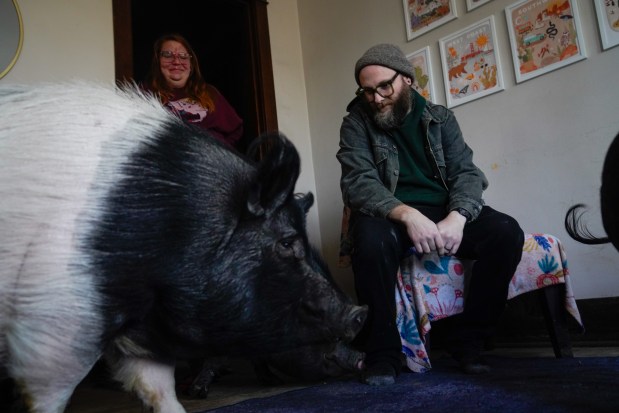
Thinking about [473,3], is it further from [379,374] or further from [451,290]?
[379,374]

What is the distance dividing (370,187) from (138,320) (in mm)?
1140

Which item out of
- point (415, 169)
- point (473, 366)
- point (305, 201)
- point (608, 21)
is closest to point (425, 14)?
point (608, 21)

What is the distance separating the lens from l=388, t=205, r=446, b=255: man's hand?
66.9 inches

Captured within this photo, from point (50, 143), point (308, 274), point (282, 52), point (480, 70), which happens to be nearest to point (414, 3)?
point (480, 70)

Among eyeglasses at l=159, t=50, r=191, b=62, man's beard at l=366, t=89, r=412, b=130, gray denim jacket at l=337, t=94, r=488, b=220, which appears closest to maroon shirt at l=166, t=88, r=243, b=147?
eyeglasses at l=159, t=50, r=191, b=62

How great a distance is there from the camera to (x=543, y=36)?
251 centimetres

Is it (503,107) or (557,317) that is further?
(503,107)

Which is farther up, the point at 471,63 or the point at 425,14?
the point at 425,14

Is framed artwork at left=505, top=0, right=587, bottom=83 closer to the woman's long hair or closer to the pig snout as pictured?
the woman's long hair

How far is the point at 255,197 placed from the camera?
3.31 feet

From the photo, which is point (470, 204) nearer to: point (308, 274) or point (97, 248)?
point (308, 274)

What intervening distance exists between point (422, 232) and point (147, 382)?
0.99 metres

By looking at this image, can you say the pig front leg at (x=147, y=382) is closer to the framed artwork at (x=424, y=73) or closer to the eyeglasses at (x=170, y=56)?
the eyeglasses at (x=170, y=56)

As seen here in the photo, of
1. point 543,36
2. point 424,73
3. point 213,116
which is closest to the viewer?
point 213,116
